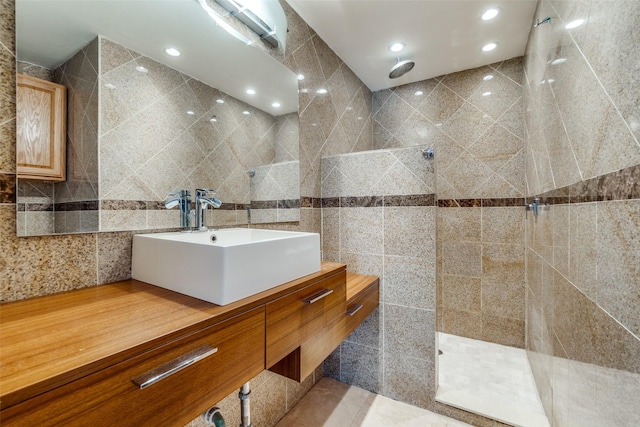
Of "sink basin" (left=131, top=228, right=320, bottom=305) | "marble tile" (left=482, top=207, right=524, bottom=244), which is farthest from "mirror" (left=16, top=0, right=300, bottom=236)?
"marble tile" (left=482, top=207, right=524, bottom=244)

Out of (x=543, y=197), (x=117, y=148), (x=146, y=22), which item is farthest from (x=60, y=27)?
(x=543, y=197)

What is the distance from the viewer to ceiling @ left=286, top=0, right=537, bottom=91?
1.68 meters

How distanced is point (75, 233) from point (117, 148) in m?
0.32

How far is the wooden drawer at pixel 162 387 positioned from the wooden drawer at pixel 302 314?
0.05 m

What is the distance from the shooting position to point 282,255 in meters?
0.97

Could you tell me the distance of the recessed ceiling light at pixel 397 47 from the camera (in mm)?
2070

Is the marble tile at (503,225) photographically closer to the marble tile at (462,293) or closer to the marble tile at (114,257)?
the marble tile at (462,293)

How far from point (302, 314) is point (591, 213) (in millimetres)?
963

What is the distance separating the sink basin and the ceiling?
1.52m

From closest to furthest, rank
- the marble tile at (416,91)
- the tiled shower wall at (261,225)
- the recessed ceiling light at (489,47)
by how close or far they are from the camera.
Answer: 1. the tiled shower wall at (261,225)
2. the recessed ceiling light at (489,47)
3. the marble tile at (416,91)

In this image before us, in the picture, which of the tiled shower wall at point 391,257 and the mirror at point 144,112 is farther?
the tiled shower wall at point 391,257

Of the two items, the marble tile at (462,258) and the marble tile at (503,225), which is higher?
the marble tile at (503,225)

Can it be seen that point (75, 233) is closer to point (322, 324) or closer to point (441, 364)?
point (322, 324)

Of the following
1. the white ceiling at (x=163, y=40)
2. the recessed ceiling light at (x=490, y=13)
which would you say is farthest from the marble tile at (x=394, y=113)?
the white ceiling at (x=163, y=40)
